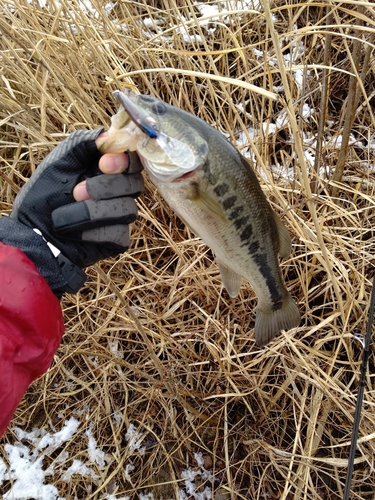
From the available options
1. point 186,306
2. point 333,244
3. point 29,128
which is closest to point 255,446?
point 186,306

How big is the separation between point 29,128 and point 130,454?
5.83 ft

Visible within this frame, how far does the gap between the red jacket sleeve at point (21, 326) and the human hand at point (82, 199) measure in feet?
0.48

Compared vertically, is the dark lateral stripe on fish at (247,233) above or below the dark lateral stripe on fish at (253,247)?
above

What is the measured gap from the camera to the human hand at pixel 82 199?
4.38 feet

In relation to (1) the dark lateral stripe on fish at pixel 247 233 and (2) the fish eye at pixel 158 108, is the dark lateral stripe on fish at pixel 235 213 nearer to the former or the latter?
(1) the dark lateral stripe on fish at pixel 247 233

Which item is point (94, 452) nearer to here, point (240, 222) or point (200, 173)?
point (240, 222)

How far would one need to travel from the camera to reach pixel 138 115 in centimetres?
121

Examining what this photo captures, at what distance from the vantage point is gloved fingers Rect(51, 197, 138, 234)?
1.34 m

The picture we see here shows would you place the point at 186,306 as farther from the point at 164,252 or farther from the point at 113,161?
the point at 113,161

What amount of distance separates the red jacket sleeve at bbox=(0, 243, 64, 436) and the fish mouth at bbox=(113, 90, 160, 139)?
58 cm

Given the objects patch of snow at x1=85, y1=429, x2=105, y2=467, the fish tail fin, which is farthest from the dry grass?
A: the fish tail fin

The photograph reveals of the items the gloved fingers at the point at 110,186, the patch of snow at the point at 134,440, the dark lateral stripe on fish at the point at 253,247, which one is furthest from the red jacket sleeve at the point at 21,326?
the patch of snow at the point at 134,440

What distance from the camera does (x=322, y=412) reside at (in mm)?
2049

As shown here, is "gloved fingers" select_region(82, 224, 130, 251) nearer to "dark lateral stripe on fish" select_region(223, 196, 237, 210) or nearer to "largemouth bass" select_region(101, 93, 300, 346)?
"largemouth bass" select_region(101, 93, 300, 346)
